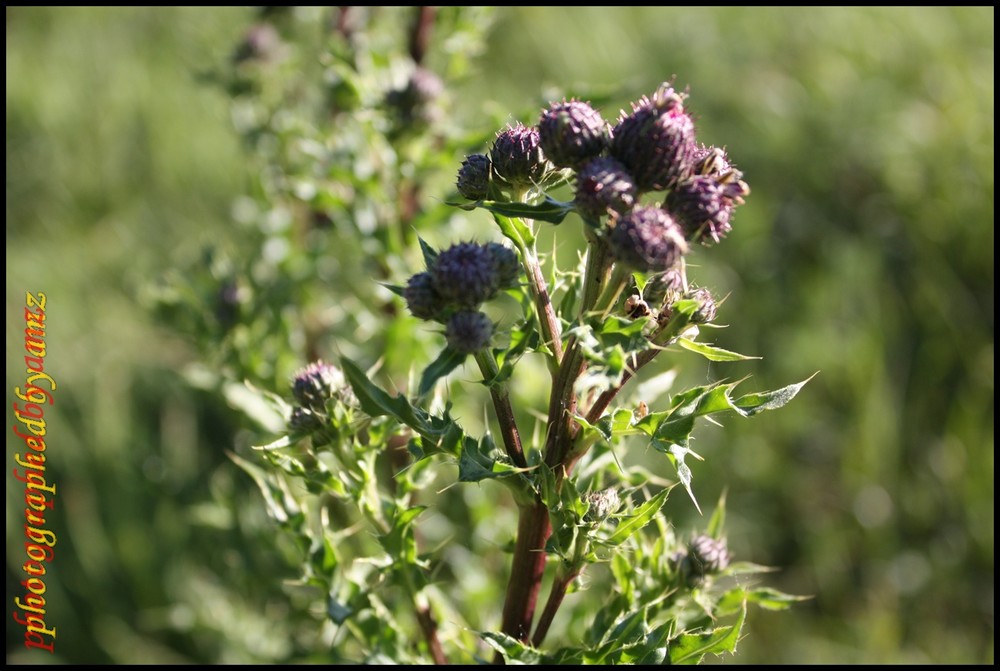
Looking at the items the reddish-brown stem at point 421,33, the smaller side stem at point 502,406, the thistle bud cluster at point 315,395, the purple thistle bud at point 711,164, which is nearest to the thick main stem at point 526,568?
the smaller side stem at point 502,406

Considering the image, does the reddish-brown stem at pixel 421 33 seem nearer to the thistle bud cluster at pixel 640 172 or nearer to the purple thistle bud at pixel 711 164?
the thistle bud cluster at pixel 640 172

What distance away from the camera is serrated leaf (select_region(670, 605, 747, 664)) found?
4.99ft

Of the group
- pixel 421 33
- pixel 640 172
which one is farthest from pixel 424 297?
pixel 421 33

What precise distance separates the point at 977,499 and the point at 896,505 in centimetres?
35

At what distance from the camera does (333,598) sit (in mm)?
1810

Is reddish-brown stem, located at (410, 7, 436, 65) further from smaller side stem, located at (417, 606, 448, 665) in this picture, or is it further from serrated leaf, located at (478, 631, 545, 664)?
serrated leaf, located at (478, 631, 545, 664)

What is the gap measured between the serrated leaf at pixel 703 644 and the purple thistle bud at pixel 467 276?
0.75 metres

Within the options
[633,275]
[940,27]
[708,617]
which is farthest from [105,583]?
[940,27]

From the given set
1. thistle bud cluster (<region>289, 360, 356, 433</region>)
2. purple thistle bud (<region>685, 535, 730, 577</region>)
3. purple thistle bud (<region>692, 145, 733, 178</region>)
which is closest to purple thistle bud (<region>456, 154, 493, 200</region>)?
purple thistle bud (<region>692, 145, 733, 178</region>)

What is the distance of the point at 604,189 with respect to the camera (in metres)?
1.33

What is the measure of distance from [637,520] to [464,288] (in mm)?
522

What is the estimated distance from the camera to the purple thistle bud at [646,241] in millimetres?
1298

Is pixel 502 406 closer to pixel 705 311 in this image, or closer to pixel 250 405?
pixel 705 311

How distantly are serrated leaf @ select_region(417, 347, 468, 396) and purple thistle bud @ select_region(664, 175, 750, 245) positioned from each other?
1.45 feet
